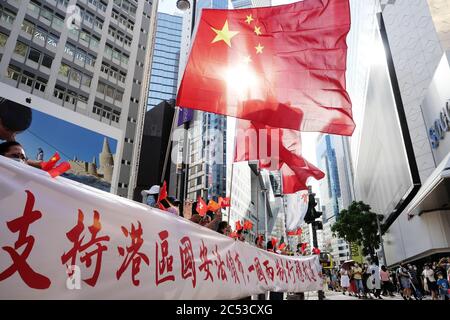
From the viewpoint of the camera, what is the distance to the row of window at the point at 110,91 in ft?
115

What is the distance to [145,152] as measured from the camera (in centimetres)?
4188

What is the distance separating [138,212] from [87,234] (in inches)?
24.2

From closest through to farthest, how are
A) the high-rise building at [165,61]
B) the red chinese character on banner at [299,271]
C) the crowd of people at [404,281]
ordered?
the red chinese character on banner at [299,271] → the crowd of people at [404,281] → the high-rise building at [165,61]

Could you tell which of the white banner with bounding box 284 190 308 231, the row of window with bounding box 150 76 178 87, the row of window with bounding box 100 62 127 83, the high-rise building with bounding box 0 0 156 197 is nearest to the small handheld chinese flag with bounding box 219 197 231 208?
the white banner with bounding box 284 190 308 231

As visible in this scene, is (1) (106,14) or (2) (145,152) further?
(2) (145,152)

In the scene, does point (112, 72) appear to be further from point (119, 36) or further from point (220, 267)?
point (220, 267)

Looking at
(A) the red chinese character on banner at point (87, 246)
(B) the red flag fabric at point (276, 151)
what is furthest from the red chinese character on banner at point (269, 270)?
(A) the red chinese character on banner at point (87, 246)

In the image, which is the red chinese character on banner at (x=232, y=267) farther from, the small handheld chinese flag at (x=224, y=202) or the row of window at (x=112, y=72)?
the row of window at (x=112, y=72)

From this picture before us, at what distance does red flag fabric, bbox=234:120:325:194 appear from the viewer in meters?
7.61

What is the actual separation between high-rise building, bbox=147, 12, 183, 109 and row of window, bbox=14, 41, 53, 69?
162 feet

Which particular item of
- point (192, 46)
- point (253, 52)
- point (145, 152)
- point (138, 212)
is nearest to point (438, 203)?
point (253, 52)

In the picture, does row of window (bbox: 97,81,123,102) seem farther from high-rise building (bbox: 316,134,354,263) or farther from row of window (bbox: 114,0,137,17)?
high-rise building (bbox: 316,134,354,263)

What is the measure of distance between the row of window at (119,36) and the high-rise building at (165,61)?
39136 mm

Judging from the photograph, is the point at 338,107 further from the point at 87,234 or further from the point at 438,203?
the point at 438,203
